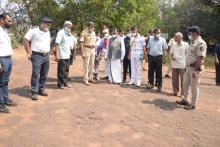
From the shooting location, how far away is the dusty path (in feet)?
20.7

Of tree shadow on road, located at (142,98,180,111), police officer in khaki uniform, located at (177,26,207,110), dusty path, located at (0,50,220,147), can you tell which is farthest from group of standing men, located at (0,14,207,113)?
dusty path, located at (0,50,220,147)

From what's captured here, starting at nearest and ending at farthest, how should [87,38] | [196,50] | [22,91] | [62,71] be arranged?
[196,50] → [22,91] → [62,71] → [87,38]

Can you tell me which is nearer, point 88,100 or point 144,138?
point 144,138

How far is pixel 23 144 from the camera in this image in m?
5.93

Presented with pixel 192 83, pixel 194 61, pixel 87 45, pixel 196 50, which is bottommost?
pixel 192 83

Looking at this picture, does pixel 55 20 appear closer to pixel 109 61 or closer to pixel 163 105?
pixel 109 61

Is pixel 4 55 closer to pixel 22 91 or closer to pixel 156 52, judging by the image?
pixel 22 91

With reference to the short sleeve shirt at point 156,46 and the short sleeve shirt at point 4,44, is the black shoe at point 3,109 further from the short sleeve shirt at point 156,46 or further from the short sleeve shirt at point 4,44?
the short sleeve shirt at point 156,46

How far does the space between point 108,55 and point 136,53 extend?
1001 millimetres

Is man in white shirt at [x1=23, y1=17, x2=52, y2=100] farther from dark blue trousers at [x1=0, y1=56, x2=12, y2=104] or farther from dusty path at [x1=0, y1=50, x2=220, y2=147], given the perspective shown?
dark blue trousers at [x1=0, y1=56, x2=12, y2=104]

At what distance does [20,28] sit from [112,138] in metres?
31.6

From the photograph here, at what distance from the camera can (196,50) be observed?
8375 mm

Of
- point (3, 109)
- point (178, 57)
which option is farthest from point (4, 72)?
point (178, 57)

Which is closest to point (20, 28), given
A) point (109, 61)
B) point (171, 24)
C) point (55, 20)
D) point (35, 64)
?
point (55, 20)
